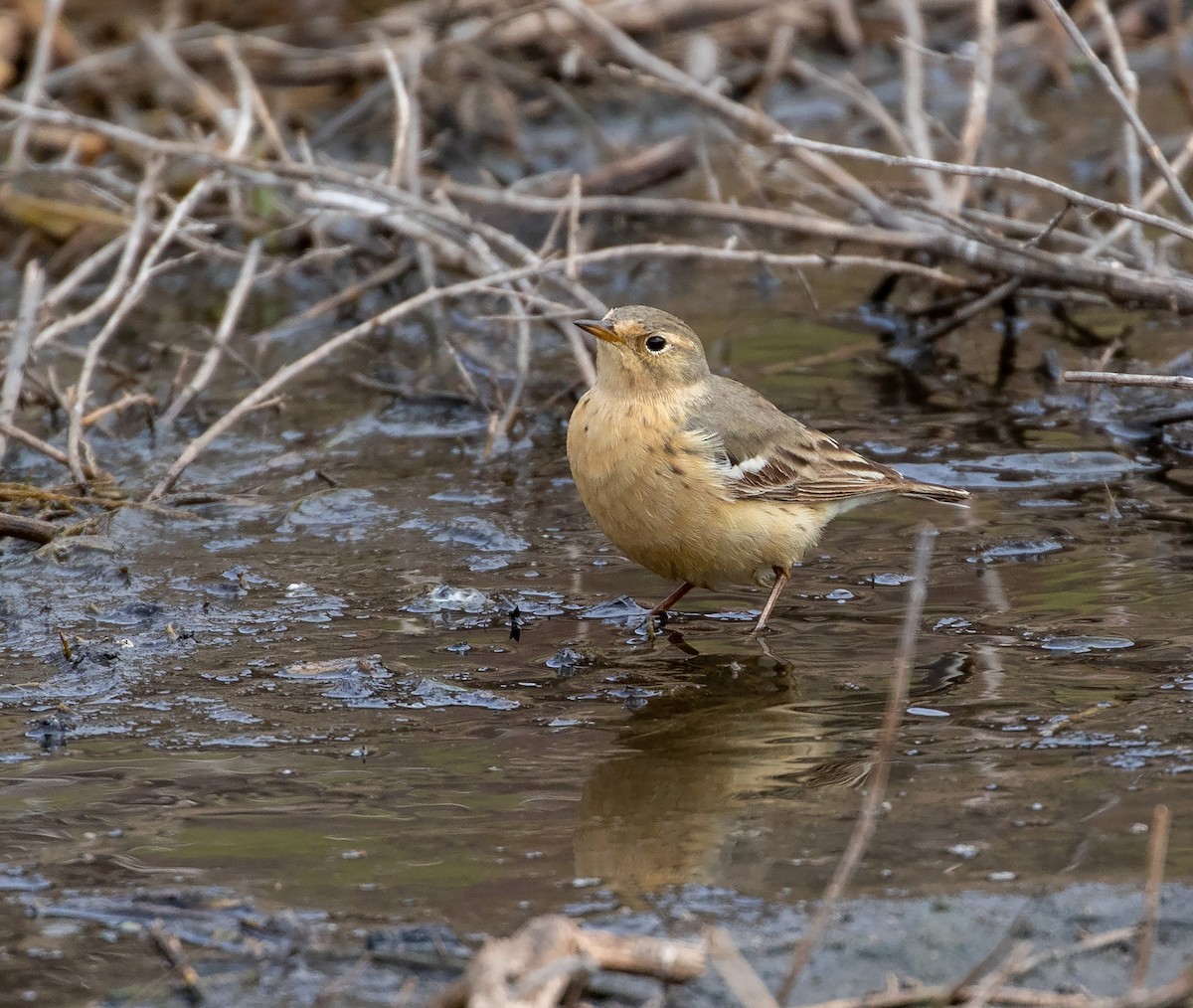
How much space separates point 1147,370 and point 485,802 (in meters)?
5.16

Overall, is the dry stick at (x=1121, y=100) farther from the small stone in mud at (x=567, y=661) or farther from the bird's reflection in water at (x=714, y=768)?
the small stone in mud at (x=567, y=661)

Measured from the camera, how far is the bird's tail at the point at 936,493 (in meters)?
6.73

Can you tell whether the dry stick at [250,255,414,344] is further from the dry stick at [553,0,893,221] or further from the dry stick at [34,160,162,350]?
the dry stick at [553,0,893,221]

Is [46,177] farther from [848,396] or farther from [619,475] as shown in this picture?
[619,475]

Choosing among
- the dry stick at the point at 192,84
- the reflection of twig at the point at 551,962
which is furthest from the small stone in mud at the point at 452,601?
the dry stick at the point at 192,84

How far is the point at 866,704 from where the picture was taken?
5309 mm

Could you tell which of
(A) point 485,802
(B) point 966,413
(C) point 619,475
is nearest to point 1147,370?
(B) point 966,413

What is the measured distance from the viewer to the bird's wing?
21.2ft

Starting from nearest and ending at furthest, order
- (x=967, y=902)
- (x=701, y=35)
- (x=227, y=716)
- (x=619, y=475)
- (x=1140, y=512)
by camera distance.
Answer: (x=967, y=902) → (x=227, y=716) → (x=619, y=475) → (x=1140, y=512) → (x=701, y=35)

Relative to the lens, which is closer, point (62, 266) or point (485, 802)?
point (485, 802)

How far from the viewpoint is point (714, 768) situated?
4.91m

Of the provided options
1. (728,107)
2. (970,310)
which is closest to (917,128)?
(970,310)

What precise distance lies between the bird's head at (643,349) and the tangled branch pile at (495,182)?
0.79 metres

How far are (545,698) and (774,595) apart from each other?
49.7 inches
